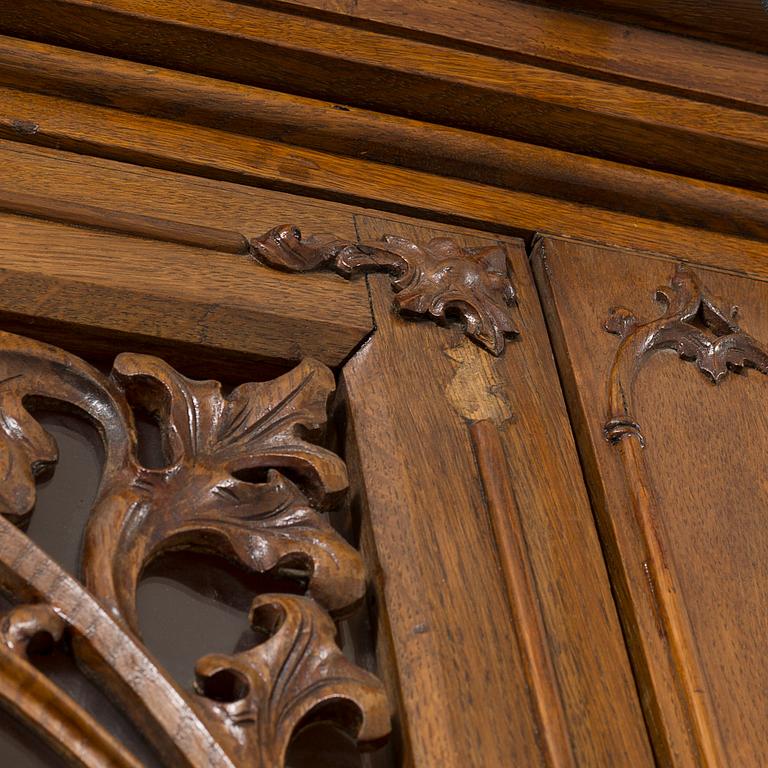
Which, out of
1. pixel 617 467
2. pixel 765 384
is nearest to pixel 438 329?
pixel 617 467

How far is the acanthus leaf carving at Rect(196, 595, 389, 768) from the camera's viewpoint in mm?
665

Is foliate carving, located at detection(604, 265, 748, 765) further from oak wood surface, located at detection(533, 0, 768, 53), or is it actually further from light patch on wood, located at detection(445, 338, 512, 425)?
oak wood surface, located at detection(533, 0, 768, 53)

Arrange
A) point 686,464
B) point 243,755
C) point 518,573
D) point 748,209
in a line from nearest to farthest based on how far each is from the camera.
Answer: point 243,755
point 518,573
point 686,464
point 748,209

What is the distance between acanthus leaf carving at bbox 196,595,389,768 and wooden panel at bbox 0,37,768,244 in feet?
1.16

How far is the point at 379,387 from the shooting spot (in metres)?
0.83

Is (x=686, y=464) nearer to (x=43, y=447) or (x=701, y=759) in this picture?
(x=701, y=759)

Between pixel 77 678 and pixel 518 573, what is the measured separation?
26 centimetres

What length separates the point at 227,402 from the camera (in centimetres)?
80

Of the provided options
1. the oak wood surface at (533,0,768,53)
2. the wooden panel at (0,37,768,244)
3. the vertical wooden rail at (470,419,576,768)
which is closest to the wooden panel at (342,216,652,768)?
the vertical wooden rail at (470,419,576,768)

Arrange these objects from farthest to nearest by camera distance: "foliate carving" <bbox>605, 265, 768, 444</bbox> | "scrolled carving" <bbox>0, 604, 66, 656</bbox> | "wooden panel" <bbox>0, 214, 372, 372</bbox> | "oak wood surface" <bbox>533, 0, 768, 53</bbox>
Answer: "oak wood surface" <bbox>533, 0, 768, 53</bbox> → "foliate carving" <bbox>605, 265, 768, 444</bbox> → "wooden panel" <bbox>0, 214, 372, 372</bbox> → "scrolled carving" <bbox>0, 604, 66, 656</bbox>

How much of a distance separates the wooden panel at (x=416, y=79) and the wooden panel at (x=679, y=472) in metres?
0.10

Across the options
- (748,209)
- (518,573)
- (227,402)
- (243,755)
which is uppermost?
(748,209)

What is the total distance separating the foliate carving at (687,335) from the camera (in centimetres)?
91

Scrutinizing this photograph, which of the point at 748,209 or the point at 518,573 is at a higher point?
the point at 748,209
